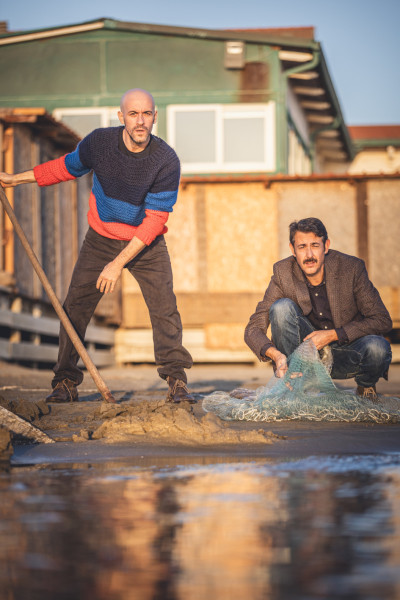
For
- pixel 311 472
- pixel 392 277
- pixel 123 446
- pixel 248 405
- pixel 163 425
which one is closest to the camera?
pixel 311 472

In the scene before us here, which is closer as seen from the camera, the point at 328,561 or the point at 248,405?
the point at 328,561

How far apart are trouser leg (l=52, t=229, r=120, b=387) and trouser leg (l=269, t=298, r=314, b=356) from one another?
1185 millimetres

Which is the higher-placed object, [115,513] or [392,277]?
[392,277]

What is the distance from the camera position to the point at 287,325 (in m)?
5.59

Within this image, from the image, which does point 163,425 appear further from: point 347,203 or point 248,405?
point 347,203

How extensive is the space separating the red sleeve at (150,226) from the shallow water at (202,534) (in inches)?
108

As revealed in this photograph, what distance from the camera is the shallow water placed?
1712mm

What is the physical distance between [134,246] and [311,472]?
114 inches

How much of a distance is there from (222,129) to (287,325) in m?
13.3

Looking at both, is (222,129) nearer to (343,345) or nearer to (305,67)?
(305,67)

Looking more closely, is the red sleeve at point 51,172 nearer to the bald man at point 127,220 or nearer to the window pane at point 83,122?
the bald man at point 127,220

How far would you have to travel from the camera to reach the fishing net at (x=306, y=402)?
16.6 ft

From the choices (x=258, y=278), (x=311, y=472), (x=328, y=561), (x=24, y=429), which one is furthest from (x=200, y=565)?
(x=258, y=278)

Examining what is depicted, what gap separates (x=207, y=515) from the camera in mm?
2385
